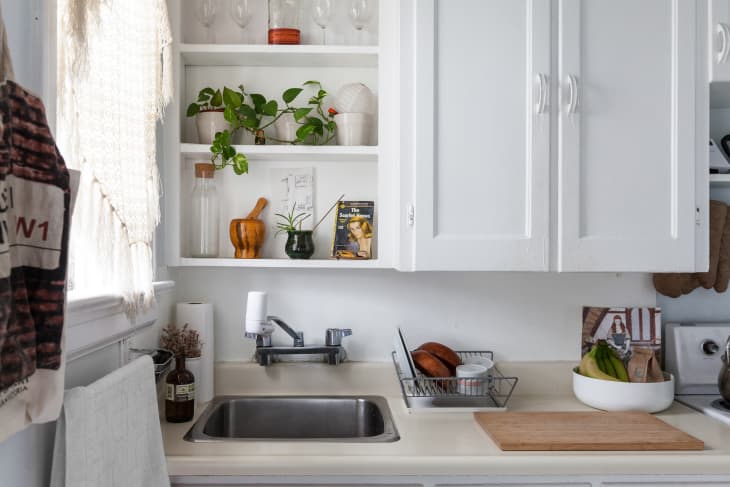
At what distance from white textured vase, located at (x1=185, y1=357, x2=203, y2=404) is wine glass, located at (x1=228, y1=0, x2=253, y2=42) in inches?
42.1

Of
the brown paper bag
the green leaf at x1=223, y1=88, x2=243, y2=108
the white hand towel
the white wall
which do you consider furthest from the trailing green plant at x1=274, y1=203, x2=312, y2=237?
the brown paper bag

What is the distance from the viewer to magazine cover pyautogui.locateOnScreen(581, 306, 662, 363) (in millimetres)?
2041

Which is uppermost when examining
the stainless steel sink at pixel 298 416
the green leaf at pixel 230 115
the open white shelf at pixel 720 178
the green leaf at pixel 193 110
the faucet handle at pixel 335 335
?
the green leaf at pixel 193 110

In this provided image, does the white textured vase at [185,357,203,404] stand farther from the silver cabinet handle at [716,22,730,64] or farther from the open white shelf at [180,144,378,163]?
the silver cabinet handle at [716,22,730,64]

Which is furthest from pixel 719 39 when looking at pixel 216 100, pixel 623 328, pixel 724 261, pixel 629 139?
pixel 216 100

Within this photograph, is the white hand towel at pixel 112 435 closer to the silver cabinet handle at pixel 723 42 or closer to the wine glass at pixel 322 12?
the wine glass at pixel 322 12

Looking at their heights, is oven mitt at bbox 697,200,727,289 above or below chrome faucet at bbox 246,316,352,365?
above

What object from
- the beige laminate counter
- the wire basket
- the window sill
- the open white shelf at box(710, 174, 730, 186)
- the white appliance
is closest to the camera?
the window sill

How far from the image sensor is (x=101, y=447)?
3.52 feet

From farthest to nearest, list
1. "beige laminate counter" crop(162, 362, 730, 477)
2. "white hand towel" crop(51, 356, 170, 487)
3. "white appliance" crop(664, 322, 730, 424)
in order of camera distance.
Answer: "white appliance" crop(664, 322, 730, 424) < "beige laminate counter" crop(162, 362, 730, 477) < "white hand towel" crop(51, 356, 170, 487)

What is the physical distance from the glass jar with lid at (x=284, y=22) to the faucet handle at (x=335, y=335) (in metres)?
0.93

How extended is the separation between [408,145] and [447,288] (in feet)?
1.93

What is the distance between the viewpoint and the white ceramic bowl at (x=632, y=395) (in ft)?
5.77

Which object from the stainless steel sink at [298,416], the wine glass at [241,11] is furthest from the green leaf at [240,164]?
the stainless steel sink at [298,416]
